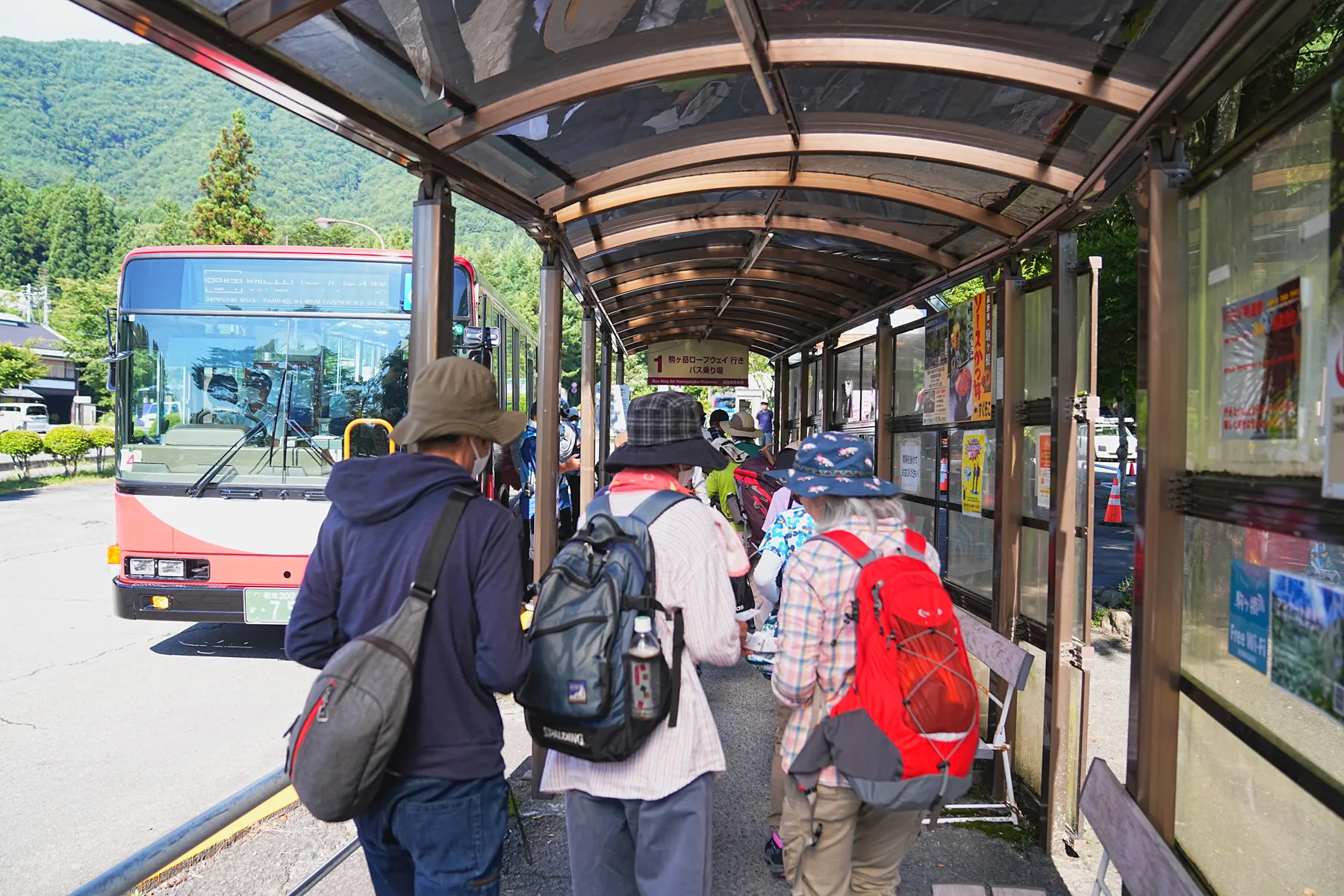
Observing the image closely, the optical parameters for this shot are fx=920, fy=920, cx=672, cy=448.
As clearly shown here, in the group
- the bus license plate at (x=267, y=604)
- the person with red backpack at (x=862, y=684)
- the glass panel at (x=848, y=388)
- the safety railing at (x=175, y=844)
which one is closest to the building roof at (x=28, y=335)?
the bus license plate at (x=267, y=604)

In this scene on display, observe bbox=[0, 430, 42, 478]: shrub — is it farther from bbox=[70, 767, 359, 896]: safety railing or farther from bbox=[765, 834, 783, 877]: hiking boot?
bbox=[765, 834, 783, 877]: hiking boot

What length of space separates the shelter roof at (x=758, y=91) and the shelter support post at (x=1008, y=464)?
0.31 m

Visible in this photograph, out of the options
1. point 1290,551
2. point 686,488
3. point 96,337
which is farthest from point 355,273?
point 96,337

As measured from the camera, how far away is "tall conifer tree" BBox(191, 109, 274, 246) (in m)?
43.4

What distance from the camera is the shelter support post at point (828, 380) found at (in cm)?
980

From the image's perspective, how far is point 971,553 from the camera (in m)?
5.64

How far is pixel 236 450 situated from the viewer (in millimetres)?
7082

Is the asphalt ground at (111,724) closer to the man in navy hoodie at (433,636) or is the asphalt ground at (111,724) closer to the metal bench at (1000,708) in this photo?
the man in navy hoodie at (433,636)

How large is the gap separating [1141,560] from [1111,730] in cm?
397

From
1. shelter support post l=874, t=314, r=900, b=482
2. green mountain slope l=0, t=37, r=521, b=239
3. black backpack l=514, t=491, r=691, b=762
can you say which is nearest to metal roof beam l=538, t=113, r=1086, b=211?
black backpack l=514, t=491, r=691, b=762

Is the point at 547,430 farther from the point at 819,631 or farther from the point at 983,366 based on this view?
the point at 819,631

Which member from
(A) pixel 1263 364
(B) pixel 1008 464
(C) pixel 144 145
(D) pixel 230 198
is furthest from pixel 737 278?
(C) pixel 144 145

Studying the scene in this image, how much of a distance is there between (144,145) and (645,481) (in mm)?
204107

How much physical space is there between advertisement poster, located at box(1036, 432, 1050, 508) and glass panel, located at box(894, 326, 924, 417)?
185 cm
